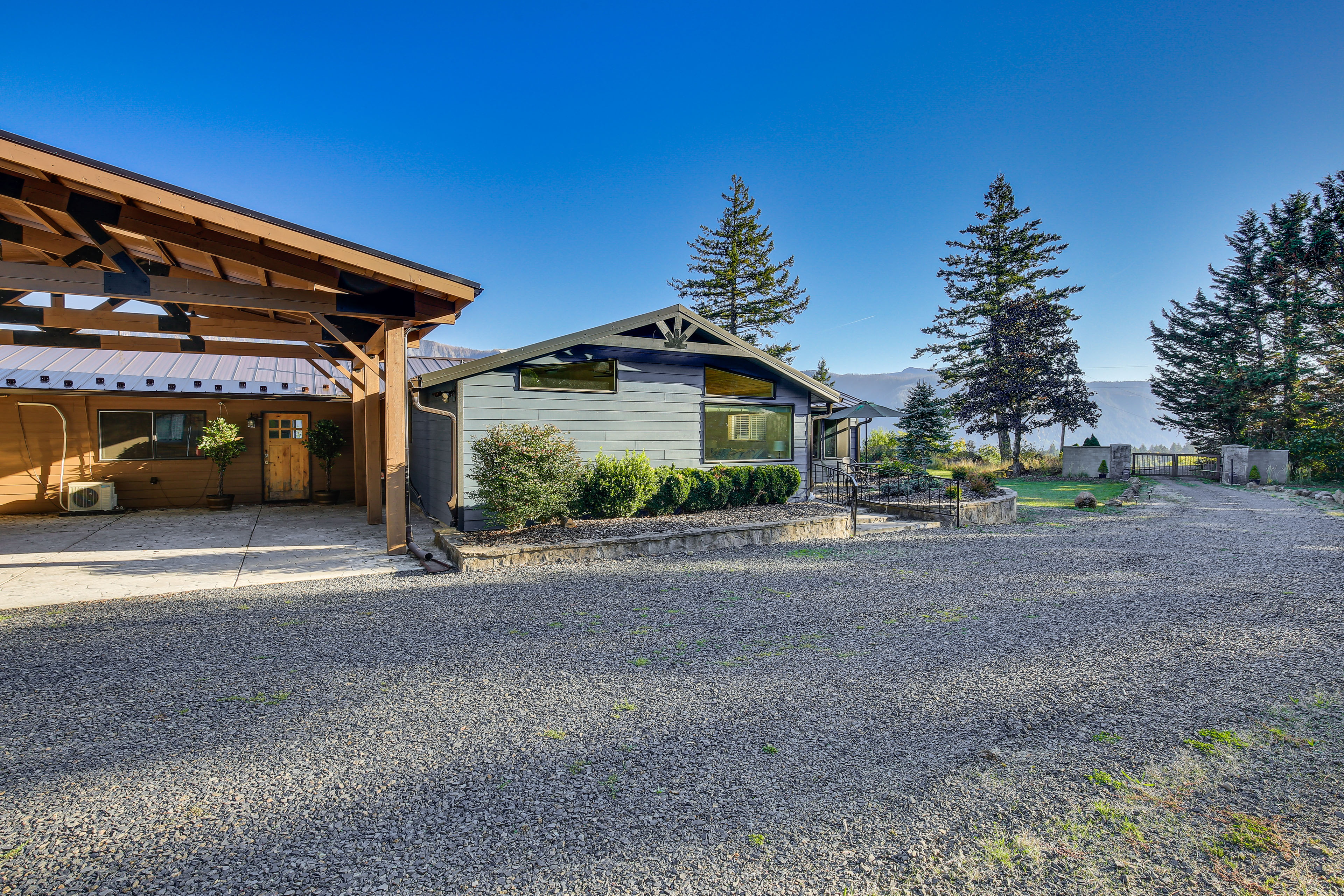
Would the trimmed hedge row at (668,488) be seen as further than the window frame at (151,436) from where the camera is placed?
No

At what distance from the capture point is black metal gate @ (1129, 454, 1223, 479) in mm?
18625

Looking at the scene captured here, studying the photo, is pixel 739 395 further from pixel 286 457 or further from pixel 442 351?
pixel 442 351

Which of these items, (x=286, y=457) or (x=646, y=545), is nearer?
(x=646, y=545)

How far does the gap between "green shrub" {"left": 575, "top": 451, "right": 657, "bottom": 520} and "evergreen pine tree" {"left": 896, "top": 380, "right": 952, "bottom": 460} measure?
28.3ft

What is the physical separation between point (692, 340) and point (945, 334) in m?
20.1

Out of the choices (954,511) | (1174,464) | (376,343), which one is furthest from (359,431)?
(1174,464)

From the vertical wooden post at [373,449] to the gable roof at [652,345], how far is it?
5.33 feet

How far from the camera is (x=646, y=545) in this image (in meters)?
7.04

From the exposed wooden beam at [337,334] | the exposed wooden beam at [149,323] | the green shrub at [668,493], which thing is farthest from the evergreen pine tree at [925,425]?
the exposed wooden beam at [149,323]

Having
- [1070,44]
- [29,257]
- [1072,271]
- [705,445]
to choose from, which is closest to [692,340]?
[705,445]

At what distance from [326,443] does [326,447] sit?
0.08 metres

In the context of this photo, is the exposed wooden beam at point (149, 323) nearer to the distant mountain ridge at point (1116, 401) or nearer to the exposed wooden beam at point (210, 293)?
the exposed wooden beam at point (210, 293)

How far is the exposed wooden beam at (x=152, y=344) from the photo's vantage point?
24.0ft

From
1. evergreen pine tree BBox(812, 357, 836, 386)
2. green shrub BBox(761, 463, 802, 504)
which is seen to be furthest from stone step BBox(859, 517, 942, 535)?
evergreen pine tree BBox(812, 357, 836, 386)
